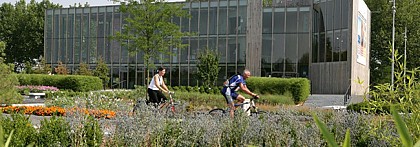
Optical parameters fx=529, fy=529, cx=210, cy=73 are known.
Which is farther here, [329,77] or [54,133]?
[329,77]

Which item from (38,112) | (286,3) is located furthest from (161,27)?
(286,3)

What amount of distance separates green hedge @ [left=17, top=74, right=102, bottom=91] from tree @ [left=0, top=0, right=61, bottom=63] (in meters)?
24.5

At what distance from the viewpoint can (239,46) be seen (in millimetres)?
39938

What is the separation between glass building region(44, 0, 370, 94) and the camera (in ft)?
119

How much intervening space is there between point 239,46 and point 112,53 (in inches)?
454

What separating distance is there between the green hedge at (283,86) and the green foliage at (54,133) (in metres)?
18.8

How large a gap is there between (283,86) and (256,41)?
49.0ft

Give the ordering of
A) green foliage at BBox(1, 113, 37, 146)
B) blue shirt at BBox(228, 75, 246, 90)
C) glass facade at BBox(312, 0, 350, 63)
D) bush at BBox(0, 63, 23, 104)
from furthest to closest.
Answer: glass facade at BBox(312, 0, 350, 63) → bush at BBox(0, 63, 23, 104) → blue shirt at BBox(228, 75, 246, 90) → green foliage at BBox(1, 113, 37, 146)

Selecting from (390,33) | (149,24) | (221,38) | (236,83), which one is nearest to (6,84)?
(236,83)

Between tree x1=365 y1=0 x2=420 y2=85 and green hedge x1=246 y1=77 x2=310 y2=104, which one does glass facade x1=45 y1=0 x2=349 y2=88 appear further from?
tree x1=365 y1=0 x2=420 y2=85

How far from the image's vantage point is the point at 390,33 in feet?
158

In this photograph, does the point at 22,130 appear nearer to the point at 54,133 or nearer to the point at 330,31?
the point at 54,133

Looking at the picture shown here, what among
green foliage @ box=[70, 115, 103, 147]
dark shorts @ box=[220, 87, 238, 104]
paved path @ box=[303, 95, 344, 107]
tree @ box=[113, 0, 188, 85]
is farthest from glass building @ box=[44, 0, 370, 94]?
green foliage @ box=[70, 115, 103, 147]

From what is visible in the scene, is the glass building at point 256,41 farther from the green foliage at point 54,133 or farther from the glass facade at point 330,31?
the green foliage at point 54,133
